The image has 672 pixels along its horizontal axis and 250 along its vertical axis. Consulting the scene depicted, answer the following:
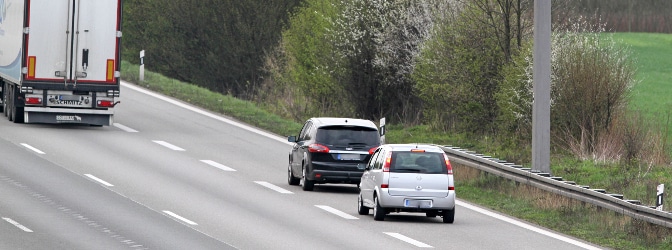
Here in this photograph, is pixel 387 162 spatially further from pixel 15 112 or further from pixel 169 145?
pixel 15 112

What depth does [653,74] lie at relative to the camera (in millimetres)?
65750

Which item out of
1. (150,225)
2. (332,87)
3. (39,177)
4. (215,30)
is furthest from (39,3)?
(215,30)

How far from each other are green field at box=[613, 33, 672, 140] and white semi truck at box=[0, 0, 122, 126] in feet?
43.3

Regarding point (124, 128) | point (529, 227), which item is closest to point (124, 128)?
point (124, 128)

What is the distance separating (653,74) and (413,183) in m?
45.5

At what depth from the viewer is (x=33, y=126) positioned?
35781 millimetres

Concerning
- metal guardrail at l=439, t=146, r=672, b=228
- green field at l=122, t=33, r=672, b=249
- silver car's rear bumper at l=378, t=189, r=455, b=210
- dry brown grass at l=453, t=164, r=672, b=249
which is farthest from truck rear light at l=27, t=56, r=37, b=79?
silver car's rear bumper at l=378, t=189, r=455, b=210

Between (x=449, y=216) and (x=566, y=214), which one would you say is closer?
(x=449, y=216)

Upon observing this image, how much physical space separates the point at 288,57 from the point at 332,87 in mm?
4767

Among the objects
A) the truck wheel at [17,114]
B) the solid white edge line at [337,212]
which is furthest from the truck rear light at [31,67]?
the solid white edge line at [337,212]

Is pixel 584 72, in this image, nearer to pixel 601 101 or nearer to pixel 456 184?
pixel 601 101

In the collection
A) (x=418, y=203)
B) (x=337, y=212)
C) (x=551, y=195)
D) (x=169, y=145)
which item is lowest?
(x=337, y=212)

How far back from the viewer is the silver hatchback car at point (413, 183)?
73.7 ft

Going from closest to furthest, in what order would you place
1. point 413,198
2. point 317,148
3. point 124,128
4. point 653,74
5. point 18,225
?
point 18,225, point 413,198, point 317,148, point 124,128, point 653,74
